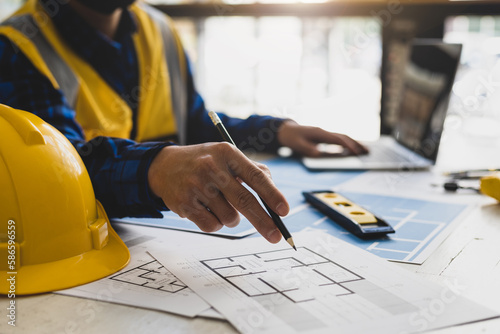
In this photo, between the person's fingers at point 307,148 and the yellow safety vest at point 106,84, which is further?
the person's fingers at point 307,148

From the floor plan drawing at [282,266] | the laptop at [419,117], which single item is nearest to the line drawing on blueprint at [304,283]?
the floor plan drawing at [282,266]

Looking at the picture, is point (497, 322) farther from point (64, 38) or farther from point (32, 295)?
point (64, 38)

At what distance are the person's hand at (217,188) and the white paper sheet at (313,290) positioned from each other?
52 millimetres

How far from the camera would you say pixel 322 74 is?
74.4 inches

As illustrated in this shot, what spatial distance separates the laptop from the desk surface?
23.5 inches

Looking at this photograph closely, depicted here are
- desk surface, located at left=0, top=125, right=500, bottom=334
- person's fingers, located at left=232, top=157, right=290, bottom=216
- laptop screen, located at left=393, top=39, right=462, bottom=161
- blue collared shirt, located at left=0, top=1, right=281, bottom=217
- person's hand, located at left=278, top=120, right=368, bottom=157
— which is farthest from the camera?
person's hand, located at left=278, top=120, right=368, bottom=157

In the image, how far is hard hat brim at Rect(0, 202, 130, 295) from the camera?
58cm

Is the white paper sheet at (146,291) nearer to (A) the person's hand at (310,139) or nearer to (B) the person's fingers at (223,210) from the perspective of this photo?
(B) the person's fingers at (223,210)

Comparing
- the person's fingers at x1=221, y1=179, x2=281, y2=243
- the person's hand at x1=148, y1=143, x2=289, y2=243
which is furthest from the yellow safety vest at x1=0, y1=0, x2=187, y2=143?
the person's fingers at x1=221, y1=179, x2=281, y2=243

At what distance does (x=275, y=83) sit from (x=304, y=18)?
282mm

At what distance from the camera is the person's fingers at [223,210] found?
683 millimetres

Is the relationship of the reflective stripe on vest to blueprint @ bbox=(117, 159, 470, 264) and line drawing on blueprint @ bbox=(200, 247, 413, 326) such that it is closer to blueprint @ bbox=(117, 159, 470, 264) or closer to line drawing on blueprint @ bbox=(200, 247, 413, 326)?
blueprint @ bbox=(117, 159, 470, 264)

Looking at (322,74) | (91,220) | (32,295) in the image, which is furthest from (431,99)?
(32,295)

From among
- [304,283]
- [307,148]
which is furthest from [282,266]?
[307,148]
